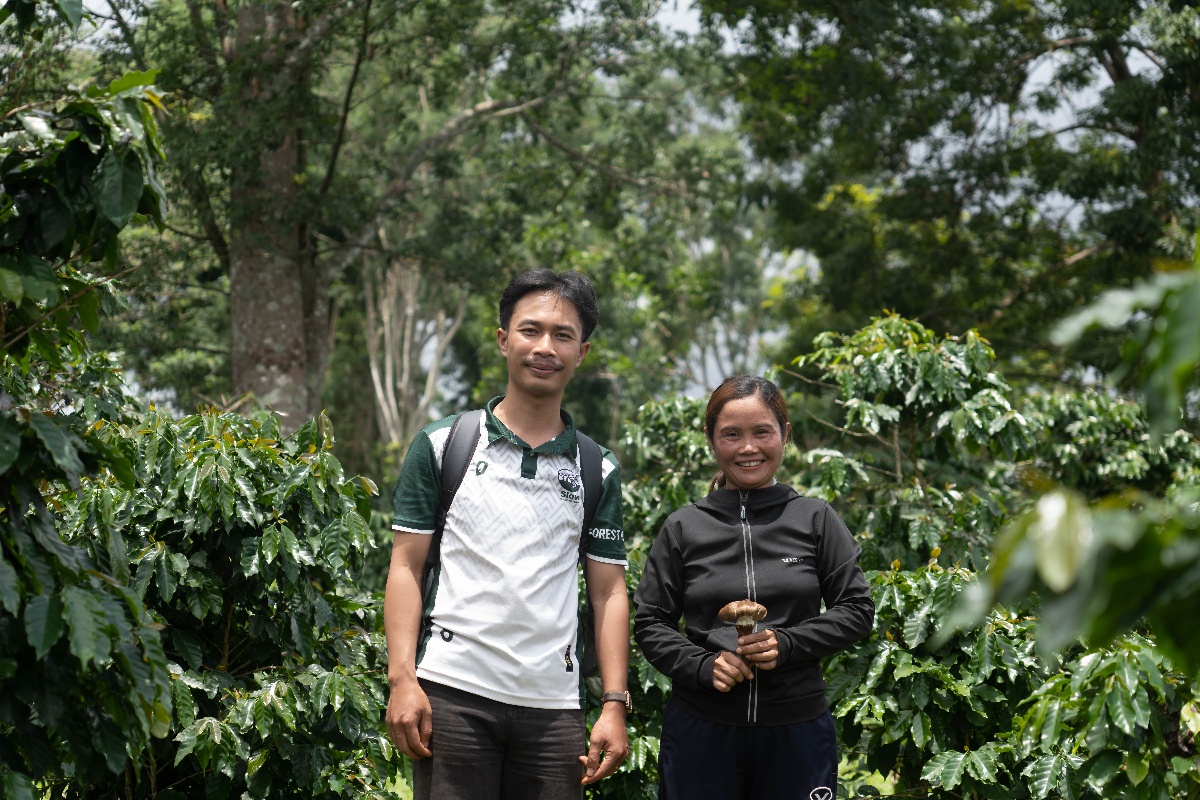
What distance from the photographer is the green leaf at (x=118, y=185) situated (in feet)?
6.11

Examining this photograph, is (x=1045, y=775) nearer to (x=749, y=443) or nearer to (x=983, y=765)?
(x=983, y=765)

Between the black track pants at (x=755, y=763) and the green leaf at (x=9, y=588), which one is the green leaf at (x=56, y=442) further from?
the black track pants at (x=755, y=763)

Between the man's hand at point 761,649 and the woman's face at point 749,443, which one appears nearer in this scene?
the man's hand at point 761,649

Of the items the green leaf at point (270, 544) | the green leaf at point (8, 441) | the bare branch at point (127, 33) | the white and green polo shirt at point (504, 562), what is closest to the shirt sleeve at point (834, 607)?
the white and green polo shirt at point (504, 562)

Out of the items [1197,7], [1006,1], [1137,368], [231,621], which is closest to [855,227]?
[1006,1]

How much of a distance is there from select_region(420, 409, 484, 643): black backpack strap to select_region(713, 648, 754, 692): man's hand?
644 millimetres

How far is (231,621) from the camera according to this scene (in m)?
3.55

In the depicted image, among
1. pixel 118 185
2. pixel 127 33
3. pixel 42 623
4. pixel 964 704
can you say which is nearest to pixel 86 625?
pixel 42 623

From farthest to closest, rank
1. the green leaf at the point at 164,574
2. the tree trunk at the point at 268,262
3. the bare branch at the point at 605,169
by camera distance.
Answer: the bare branch at the point at 605,169, the tree trunk at the point at 268,262, the green leaf at the point at 164,574

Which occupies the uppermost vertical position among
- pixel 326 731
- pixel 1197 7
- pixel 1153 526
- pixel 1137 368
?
pixel 1197 7

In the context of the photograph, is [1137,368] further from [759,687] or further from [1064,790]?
[1064,790]

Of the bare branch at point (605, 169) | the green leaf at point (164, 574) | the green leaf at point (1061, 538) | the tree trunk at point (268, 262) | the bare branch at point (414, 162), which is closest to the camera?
the green leaf at point (1061, 538)

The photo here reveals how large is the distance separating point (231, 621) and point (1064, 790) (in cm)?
236

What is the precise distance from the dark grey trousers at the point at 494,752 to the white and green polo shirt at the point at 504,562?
28 mm
